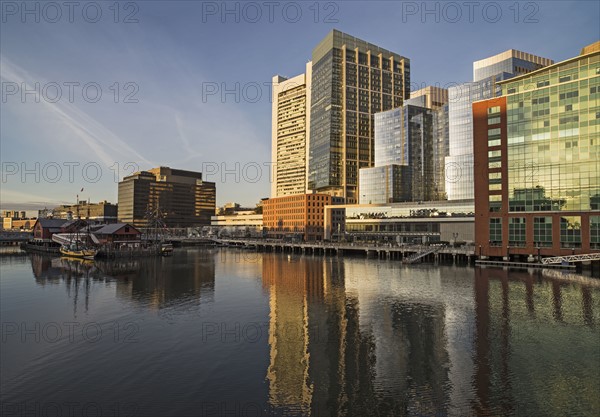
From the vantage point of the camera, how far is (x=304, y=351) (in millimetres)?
33031

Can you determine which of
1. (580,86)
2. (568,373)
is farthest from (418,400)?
(580,86)

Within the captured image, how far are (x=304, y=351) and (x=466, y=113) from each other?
18796 centimetres

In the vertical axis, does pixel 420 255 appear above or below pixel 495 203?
below

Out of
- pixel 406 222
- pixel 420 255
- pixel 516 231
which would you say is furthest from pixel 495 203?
pixel 406 222

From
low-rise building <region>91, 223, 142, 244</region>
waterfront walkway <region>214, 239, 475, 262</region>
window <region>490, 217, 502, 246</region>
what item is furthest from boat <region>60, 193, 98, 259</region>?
window <region>490, 217, 502, 246</region>

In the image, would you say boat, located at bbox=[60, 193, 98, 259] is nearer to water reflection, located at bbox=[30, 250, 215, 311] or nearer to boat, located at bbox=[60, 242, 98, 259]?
boat, located at bbox=[60, 242, 98, 259]

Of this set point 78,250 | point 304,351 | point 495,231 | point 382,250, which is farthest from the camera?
point 78,250

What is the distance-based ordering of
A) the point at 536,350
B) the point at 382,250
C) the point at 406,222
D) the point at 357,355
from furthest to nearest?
the point at 406,222 < the point at 382,250 < the point at 536,350 < the point at 357,355

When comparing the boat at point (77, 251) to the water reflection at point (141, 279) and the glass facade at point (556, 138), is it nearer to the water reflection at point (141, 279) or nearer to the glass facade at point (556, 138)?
the water reflection at point (141, 279)

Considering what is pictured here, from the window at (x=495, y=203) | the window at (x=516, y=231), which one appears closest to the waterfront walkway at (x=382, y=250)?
the window at (x=516, y=231)

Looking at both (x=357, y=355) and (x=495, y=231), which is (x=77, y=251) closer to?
(x=357, y=355)

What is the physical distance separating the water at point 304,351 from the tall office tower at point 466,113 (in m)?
130

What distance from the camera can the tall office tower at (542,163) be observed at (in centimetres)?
8256

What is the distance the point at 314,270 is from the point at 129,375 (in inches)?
2600
